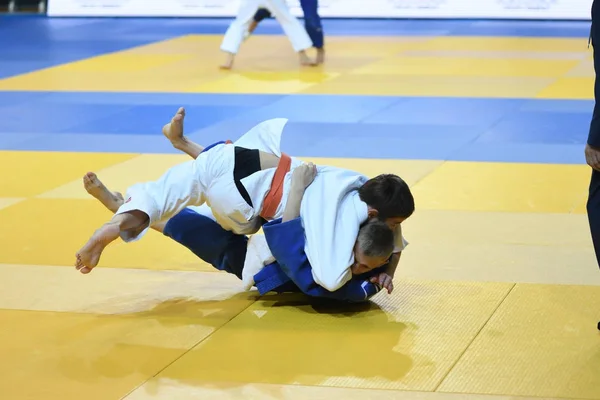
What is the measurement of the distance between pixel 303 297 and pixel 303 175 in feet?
2.19

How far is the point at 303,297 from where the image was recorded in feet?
15.9

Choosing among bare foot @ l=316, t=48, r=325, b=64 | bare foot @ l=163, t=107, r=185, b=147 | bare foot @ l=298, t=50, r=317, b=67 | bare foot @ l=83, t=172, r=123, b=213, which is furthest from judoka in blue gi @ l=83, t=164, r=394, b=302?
bare foot @ l=316, t=48, r=325, b=64

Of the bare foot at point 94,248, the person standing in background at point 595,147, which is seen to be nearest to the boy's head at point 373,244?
the person standing in background at point 595,147

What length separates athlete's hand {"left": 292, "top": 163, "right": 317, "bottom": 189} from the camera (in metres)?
4.49

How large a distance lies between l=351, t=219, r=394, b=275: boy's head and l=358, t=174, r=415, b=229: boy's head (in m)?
0.06

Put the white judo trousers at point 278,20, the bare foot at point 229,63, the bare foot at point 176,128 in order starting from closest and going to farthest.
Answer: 1. the bare foot at point 176,128
2. the white judo trousers at point 278,20
3. the bare foot at point 229,63

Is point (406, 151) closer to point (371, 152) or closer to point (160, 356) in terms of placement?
point (371, 152)

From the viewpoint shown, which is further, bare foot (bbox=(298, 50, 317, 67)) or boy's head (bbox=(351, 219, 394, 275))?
bare foot (bbox=(298, 50, 317, 67))

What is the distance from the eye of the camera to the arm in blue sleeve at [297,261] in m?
4.40

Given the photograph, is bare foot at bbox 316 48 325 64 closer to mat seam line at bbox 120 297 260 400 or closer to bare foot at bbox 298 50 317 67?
bare foot at bbox 298 50 317 67

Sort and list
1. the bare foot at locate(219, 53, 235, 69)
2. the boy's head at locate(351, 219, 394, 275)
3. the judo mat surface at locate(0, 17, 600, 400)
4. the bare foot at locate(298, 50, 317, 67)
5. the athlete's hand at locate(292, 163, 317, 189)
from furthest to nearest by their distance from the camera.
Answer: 1. the bare foot at locate(298, 50, 317, 67)
2. the bare foot at locate(219, 53, 235, 69)
3. the athlete's hand at locate(292, 163, 317, 189)
4. the boy's head at locate(351, 219, 394, 275)
5. the judo mat surface at locate(0, 17, 600, 400)

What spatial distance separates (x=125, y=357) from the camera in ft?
13.5

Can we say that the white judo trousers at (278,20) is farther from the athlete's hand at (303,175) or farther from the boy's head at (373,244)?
the boy's head at (373,244)

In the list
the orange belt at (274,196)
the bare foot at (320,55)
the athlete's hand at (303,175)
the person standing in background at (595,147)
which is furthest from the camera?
the bare foot at (320,55)
